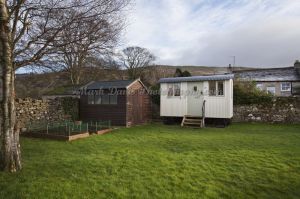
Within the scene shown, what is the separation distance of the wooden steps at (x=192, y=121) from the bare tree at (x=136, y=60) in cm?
1357

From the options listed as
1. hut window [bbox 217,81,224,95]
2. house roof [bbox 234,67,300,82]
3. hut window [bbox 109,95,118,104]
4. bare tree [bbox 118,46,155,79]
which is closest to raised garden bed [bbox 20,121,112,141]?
hut window [bbox 109,95,118,104]

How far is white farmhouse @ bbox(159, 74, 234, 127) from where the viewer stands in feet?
42.3

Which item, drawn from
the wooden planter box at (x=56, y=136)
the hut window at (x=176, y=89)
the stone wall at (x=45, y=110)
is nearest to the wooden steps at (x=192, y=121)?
→ the hut window at (x=176, y=89)

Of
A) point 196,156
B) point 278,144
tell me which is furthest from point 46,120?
point 278,144

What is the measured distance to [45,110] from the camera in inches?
488

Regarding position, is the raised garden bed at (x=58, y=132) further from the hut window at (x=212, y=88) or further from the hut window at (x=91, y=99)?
the hut window at (x=212, y=88)

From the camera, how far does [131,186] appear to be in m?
4.04

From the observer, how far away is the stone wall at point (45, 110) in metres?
10.9

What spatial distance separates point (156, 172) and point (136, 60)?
23.4 m

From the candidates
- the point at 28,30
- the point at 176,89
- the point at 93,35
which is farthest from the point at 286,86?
the point at 28,30

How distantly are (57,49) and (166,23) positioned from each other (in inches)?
310

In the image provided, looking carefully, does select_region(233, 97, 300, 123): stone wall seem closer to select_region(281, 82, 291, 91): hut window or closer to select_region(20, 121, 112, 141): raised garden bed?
select_region(20, 121, 112, 141): raised garden bed

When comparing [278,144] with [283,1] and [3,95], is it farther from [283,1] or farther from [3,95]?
[3,95]

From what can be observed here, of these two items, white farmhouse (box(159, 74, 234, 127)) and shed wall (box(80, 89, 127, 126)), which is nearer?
white farmhouse (box(159, 74, 234, 127))
